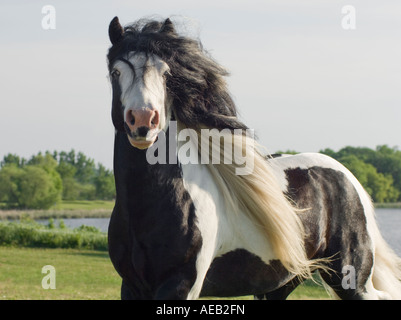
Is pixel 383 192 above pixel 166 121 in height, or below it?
below

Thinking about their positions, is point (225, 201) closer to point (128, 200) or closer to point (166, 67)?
point (128, 200)

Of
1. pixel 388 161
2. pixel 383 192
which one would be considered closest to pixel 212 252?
pixel 383 192

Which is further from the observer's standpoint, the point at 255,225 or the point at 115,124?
the point at 255,225

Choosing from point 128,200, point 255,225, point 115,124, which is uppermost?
point 115,124

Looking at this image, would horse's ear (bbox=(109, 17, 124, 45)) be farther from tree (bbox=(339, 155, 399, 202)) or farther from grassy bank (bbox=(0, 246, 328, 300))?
tree (bbox=(339, 155, 399, 202))

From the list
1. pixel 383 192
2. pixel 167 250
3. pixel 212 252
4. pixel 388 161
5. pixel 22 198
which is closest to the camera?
pixel 167 250

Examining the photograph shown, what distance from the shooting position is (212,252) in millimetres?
3566

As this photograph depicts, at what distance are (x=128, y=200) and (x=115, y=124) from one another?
528 mm

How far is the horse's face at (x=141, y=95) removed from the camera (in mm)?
3139

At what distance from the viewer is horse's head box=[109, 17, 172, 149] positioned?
3.15 m

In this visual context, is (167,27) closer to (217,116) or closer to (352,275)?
(217,116)

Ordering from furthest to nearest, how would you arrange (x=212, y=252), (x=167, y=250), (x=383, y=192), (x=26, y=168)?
(x=26, y=168)
(x=383, y=192)
(x=212, y=252)
(x=167, y=250)

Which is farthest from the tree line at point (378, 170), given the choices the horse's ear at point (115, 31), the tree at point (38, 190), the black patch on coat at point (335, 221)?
the tree at point (38, 190)

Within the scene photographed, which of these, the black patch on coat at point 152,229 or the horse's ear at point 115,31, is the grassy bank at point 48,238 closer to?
the black patch on coat at point 152,229
